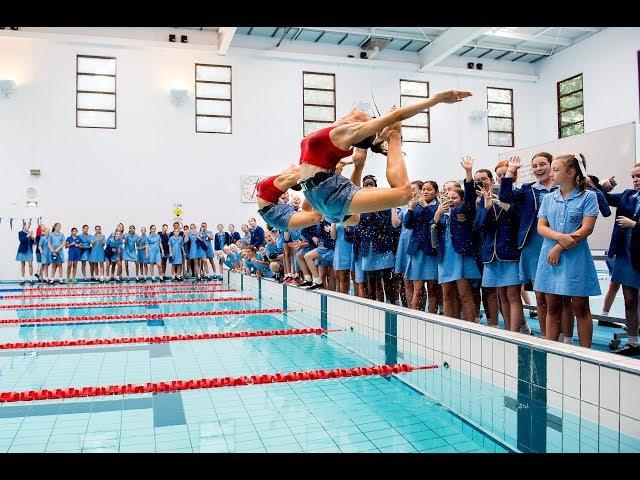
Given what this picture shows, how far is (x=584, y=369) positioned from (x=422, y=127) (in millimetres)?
16967

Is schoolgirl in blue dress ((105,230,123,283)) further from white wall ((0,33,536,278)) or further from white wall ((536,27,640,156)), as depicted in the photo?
white wall ((536,27,640,156))

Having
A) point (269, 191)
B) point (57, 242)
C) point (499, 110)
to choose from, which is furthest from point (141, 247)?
point (499, 110)

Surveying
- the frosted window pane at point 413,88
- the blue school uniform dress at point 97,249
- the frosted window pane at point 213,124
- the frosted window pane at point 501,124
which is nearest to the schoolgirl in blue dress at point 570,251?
the blue school uniform dress at point 97,249

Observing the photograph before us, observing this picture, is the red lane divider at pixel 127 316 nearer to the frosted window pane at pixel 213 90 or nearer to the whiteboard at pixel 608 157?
the whiteboard at pixel 608 157

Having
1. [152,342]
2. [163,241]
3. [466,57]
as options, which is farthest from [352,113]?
[466,57]

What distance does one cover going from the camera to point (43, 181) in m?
15.7

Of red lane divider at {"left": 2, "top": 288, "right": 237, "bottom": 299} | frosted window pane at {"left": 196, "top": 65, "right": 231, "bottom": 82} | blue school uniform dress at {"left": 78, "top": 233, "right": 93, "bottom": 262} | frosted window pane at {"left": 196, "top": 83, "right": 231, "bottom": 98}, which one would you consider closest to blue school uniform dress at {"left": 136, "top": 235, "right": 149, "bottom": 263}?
blue school uniform dress at {"left": 78, "top": 233, "right": 93, "bottom": 262}

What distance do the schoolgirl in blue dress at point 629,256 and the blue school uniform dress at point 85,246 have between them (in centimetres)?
1363

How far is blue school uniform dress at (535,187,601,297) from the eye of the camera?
3686mm

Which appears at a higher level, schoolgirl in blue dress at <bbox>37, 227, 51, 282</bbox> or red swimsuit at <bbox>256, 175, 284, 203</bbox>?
red swimsuit at <bbox>256, 175, 284, 203</bbox>

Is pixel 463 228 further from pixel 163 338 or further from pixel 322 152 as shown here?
pixel 163 338

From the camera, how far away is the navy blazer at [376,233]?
6.34 metres

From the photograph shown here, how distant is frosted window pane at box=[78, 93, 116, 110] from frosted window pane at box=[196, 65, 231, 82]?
8.77ft
